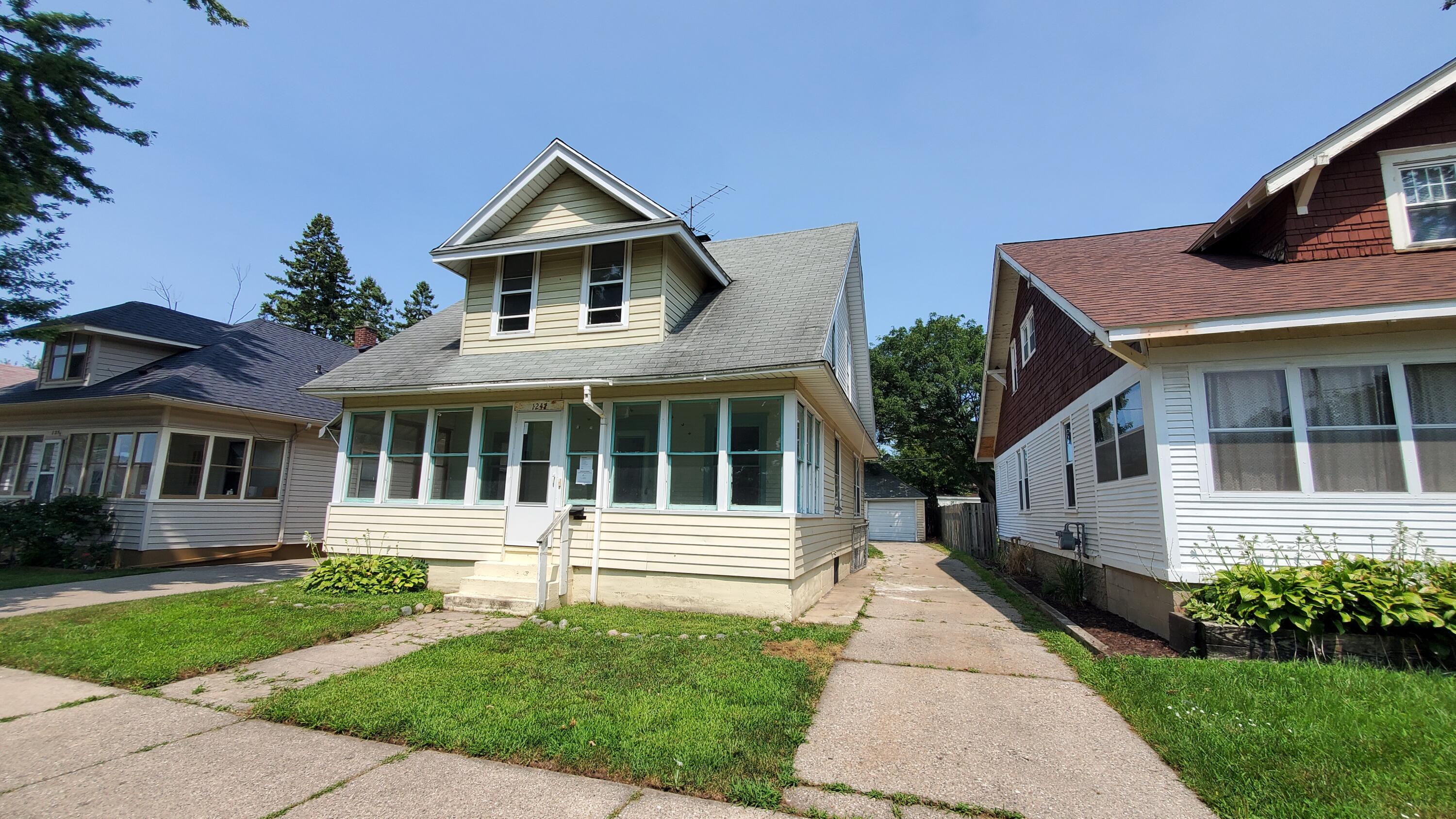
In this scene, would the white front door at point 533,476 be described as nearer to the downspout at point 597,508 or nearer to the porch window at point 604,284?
the downspout at point 597,508

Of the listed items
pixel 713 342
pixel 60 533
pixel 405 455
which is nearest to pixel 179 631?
pixel 405 455

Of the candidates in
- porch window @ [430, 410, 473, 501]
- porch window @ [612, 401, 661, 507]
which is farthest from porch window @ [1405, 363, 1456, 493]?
porch window @ [430, 410, 473, 501]

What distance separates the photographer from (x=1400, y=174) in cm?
778

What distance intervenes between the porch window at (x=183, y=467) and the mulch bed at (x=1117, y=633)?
17271mm

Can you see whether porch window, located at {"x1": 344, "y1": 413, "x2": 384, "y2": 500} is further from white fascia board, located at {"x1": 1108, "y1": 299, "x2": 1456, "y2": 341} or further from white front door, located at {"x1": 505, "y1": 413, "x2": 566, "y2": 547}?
white fascia board, located at {"x1": 1108, "y1": 299, "x2": 1456, "y2": 341}

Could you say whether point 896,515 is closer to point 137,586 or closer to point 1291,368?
point 1291,368

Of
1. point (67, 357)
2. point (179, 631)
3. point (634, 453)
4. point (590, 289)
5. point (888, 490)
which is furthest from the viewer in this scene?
point (888, 490)

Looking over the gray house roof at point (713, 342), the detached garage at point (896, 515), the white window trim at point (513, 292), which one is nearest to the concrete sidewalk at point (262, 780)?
the gray house roof at point (713, 342)

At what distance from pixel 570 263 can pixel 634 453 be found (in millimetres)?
3679

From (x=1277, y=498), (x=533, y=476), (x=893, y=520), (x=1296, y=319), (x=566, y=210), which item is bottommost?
(x=893, y=520)

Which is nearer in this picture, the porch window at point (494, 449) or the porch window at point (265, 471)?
the porch window at point (494, 449)

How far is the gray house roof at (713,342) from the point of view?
8750mm

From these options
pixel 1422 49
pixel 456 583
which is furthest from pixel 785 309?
pixel 1422 49

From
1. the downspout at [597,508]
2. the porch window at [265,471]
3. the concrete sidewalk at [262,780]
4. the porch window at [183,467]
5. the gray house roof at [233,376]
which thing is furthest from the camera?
the porch window at [265,471]
